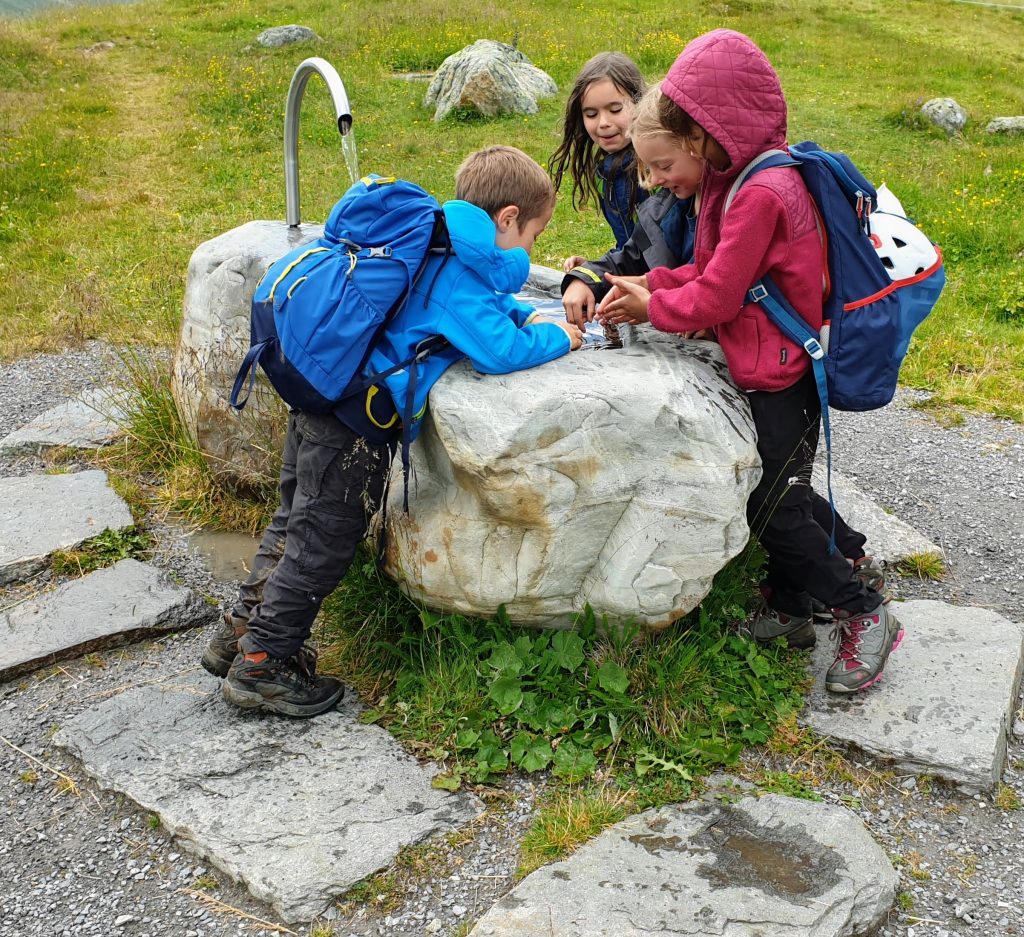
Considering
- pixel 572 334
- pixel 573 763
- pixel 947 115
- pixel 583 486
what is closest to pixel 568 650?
pixel 573 763

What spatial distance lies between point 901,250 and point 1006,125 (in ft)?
38.9

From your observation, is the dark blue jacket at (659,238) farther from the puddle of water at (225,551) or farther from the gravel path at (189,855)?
the puddle of water at (225,551)

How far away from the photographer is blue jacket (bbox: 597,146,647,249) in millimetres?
4012

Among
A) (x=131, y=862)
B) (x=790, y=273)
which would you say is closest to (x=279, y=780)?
(x=131, y=862)

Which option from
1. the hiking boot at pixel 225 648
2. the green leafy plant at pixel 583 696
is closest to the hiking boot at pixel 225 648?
the hiking boot at pixel 225 648

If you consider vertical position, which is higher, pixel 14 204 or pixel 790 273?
pixel 790 273

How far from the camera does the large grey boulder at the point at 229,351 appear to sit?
4520mm

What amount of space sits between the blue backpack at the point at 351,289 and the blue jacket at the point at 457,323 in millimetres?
39

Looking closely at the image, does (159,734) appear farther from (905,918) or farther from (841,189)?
(841,189)

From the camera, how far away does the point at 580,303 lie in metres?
3.57

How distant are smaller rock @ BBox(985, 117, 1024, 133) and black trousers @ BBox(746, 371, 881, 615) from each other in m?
11.6

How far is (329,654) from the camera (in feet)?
12.2

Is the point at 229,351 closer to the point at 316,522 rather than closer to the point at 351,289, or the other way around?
the point at 316,522

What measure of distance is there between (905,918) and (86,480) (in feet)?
12.9
